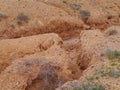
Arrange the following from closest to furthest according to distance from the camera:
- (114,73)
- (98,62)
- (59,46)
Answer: (114,73) → (98,62) → (59,46)

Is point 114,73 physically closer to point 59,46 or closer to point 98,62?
point 98,62

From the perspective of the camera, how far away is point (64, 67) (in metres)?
13.4

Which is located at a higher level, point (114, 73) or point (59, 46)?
point (114, 73)

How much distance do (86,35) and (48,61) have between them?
4.89 m

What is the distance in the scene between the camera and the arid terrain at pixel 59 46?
11875mm

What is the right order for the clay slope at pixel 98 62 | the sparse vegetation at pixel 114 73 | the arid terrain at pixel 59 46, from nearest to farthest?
the clay slope at pixel 98 62 < the sparse vegetation at pixel 114 73 < the arid terrain at pixel 59 46

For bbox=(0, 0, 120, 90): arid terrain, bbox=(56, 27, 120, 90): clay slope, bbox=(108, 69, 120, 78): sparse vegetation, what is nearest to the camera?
bbox=(56, 27, 120, 90): clay slope

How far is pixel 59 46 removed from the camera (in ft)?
52.9

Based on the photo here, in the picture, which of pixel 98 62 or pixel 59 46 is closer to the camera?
pixel 98 62

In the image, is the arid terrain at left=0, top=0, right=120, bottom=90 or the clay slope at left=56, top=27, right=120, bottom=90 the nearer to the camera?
the clay slope at left=56, top=27, right=120, bottom=90

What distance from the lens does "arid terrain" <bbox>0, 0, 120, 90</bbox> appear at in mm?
11875

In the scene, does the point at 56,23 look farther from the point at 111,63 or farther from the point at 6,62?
the point at 111,63

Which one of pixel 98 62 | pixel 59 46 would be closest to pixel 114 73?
pixel 98 62

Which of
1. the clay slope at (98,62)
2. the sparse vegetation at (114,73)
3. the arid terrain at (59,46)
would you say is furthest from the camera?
the arid terrain at (59,46)
